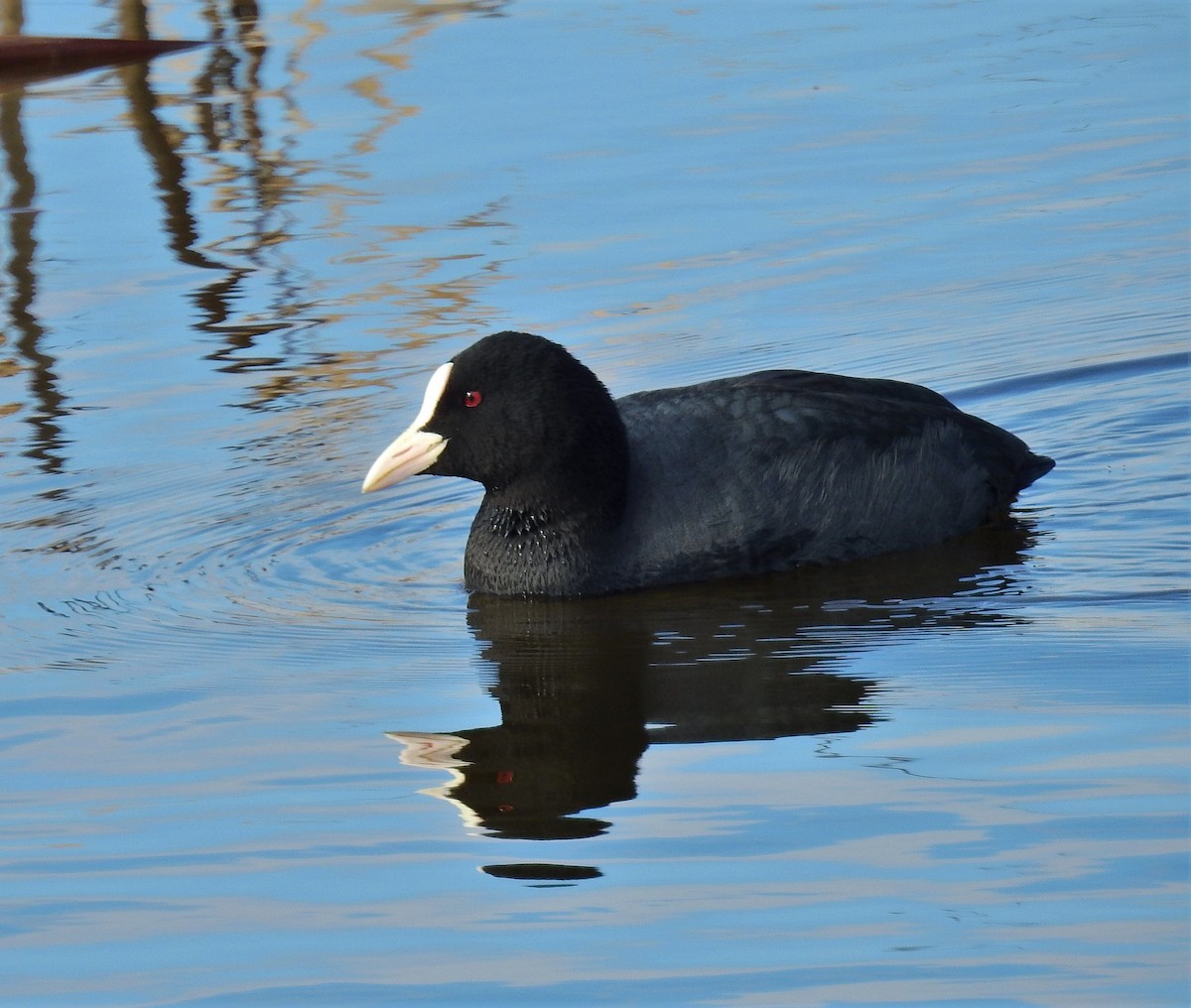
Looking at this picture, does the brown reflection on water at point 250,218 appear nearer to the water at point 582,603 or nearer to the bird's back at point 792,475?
the water at point 582,603

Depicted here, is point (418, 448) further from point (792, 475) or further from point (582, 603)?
point (792, 475)

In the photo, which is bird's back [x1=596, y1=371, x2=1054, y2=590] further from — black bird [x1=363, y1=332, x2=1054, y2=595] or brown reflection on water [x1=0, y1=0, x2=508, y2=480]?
brown reflection on water [x1=0, y1=0, x2=508, y2=480]

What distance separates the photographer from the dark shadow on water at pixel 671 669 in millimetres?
4090

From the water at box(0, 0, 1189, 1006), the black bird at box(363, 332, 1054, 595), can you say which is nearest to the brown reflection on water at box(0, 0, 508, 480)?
the water at box(0, 0, 1189, 1006)

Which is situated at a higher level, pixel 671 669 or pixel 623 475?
pixel 623 475

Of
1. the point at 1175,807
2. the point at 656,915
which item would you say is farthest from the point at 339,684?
the point at 1175,807

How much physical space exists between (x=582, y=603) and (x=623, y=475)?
1.26ft

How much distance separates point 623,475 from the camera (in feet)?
18.2

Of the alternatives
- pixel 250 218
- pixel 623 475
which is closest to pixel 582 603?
pixel 623 475

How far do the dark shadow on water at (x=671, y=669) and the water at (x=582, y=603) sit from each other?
16 mm

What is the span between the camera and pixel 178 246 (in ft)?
28.9

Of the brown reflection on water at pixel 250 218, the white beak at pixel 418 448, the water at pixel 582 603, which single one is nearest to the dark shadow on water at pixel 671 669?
the water at pixel 582 603

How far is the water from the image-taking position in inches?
134

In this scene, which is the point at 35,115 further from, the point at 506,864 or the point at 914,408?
the point at 506,864
